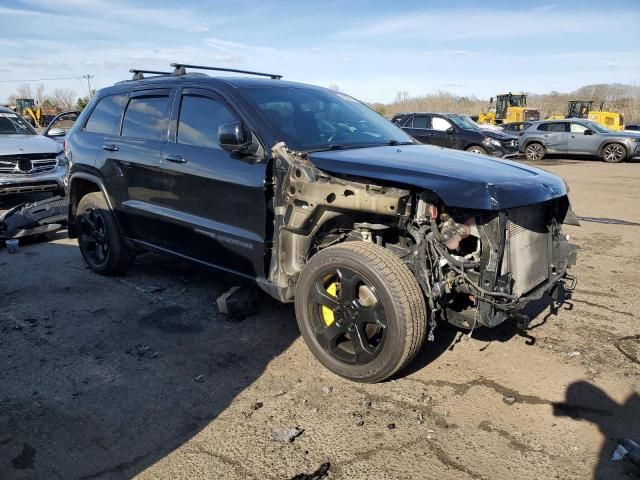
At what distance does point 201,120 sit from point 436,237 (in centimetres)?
212

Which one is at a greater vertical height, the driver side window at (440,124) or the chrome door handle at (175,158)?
the driver side window at (440,124)

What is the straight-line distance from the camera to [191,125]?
13.9ft

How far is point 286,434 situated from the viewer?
2.86 m

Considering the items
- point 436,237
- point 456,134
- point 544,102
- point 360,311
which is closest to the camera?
point 436,237

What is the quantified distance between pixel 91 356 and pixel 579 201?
9.25m

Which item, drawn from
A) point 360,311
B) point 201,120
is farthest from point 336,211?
point 201,120

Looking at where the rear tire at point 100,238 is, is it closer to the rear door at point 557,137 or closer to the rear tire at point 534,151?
the rear door at point 557,137

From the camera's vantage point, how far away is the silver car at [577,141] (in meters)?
19.2

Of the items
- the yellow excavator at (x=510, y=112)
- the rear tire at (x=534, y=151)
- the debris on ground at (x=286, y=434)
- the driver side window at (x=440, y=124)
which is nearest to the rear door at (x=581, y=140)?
the rear tire at (x=534, y=151)

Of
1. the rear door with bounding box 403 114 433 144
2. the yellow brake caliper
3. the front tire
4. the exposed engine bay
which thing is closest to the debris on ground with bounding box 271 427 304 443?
the front tire

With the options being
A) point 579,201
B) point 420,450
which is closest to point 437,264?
point 420,450

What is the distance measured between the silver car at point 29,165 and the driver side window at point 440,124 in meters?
11.2

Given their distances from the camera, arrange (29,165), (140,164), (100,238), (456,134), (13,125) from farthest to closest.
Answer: (456,134) < (13,125) < (29,165) < (100,238) < (140,164)

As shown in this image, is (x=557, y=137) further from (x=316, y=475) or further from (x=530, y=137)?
(x=316, y=475)
